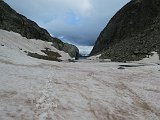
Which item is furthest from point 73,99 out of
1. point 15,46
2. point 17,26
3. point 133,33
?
point 133,33

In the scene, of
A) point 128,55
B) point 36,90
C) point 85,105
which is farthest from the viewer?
point 128,55

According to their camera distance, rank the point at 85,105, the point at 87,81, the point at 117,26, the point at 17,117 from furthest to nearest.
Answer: the point at 117,26 → the point at 87,81 → the point at 85,105 → the point at 17,117

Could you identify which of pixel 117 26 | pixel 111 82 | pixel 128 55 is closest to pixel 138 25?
pixel 117 26

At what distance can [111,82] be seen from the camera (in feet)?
83.1

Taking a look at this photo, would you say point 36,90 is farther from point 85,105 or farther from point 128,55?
point 128,55

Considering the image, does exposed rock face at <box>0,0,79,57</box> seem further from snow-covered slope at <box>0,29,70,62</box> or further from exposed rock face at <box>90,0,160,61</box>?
exposed rock face at <box>90,0,160,61</box>

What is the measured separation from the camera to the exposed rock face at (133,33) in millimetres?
63094

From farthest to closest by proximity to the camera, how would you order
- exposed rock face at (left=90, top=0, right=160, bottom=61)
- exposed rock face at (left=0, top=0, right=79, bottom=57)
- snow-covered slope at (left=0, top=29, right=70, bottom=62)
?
exposed rock face at (left=0, top=0, right=79, bottom=57), exposed rock face at (left=90, top=0, right=160, bottom=61), snow-covered slope at (left=0, top=29, right=70, bottom=62)

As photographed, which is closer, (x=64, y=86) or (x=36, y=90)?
(x=36, y=90)

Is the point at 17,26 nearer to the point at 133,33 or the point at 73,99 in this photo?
the point at 133,33

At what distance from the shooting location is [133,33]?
3563 inches

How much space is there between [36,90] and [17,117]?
5303 millimetres

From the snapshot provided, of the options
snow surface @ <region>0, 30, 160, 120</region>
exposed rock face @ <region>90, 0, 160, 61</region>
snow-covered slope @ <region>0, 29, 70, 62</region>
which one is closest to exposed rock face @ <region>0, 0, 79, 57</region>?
snow-covered slope @ <region>0, 29, 70, 62</region>

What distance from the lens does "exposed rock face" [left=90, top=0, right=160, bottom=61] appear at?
63094 mm
